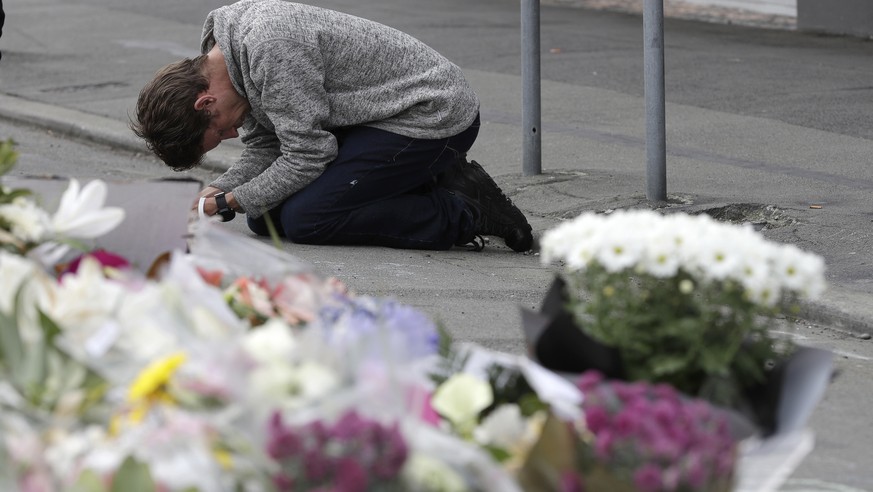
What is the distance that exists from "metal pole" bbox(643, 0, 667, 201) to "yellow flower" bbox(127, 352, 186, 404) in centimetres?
500

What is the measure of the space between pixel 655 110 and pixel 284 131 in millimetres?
2033

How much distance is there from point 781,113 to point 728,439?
750cm

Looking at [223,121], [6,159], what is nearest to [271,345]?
[6,159]

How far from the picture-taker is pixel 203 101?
493 cm

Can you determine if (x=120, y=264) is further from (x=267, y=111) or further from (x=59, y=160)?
(x=59, y=160)

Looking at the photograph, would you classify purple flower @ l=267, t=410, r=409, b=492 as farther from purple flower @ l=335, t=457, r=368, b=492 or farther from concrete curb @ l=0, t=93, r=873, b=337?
concrete curb @ l=0, t=93, r=873, b=337

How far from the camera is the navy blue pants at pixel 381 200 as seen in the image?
5680mm

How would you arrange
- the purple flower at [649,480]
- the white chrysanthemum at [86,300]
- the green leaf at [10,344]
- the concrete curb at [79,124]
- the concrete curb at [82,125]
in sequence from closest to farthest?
the purple flower at [649,480]
the green leaf at [10,344]
the white chrysanthemum at [86,300]
the concrete curb at [82,125]
the concrete curb at [79,124]

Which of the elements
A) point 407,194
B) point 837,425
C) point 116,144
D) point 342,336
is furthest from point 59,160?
point 342,336

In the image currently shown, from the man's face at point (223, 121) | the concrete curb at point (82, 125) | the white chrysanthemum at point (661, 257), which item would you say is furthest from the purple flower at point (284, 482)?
the concrete curb at point (82, 125)

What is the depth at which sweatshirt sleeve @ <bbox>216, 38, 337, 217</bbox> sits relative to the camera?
5.25m

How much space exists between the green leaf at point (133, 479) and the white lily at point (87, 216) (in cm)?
97

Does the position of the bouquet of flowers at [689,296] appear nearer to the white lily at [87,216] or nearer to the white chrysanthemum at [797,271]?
the white chrysanthemum at [797,271]

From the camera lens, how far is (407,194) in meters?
5.90
